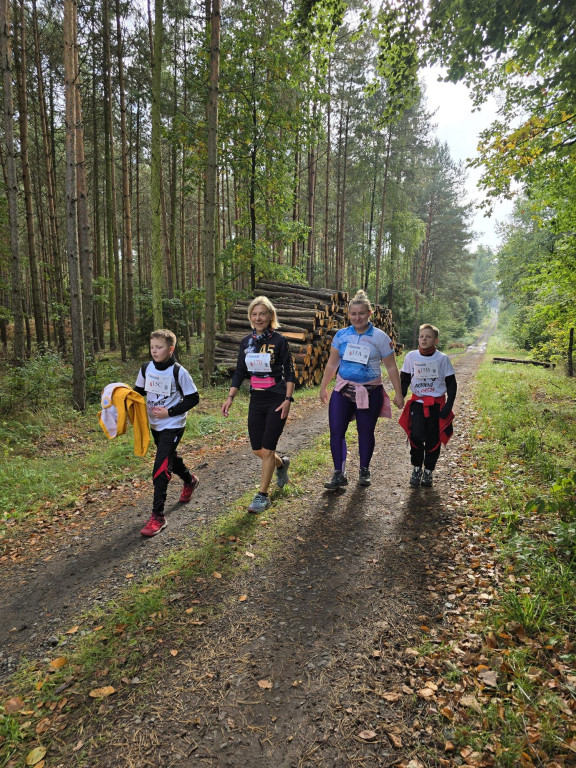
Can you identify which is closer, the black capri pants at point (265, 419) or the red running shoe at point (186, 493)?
the black capri pants at point (265, 419)

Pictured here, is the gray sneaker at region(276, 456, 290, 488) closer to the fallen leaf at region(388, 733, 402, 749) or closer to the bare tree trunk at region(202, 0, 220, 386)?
the fallen leaf at region(388, 733, 402, 749)

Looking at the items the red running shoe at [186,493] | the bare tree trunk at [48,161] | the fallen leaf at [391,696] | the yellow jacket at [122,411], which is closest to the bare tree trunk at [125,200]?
the bare tree trunk at [48,161]

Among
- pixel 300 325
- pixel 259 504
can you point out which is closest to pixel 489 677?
pixel 259 504

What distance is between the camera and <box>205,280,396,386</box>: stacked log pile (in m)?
12.5

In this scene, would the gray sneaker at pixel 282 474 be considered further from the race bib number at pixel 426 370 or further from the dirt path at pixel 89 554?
the race bib number at pixel 426 370

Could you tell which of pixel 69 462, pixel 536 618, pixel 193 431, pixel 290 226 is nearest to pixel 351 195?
pixel 290 226

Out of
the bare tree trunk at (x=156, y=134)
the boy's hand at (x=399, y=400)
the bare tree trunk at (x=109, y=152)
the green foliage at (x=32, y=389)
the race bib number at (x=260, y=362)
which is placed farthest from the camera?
the bare tree trunk at (x=109, y=152)

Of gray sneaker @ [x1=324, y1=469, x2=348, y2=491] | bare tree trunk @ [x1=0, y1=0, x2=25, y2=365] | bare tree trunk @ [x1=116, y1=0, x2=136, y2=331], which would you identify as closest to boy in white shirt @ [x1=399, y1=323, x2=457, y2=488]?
gray sneaker @ [x1=324, y1=469, x2=348, y2=491]

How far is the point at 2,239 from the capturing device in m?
14.5

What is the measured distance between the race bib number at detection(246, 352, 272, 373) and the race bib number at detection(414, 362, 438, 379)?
1.97 meters

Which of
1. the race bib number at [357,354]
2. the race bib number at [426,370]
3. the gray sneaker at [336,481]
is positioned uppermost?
the race bib number at [357,354]

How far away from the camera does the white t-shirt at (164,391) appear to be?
14.3 ft

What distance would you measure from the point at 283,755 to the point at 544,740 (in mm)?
1326

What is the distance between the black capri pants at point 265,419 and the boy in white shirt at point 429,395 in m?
1.75
